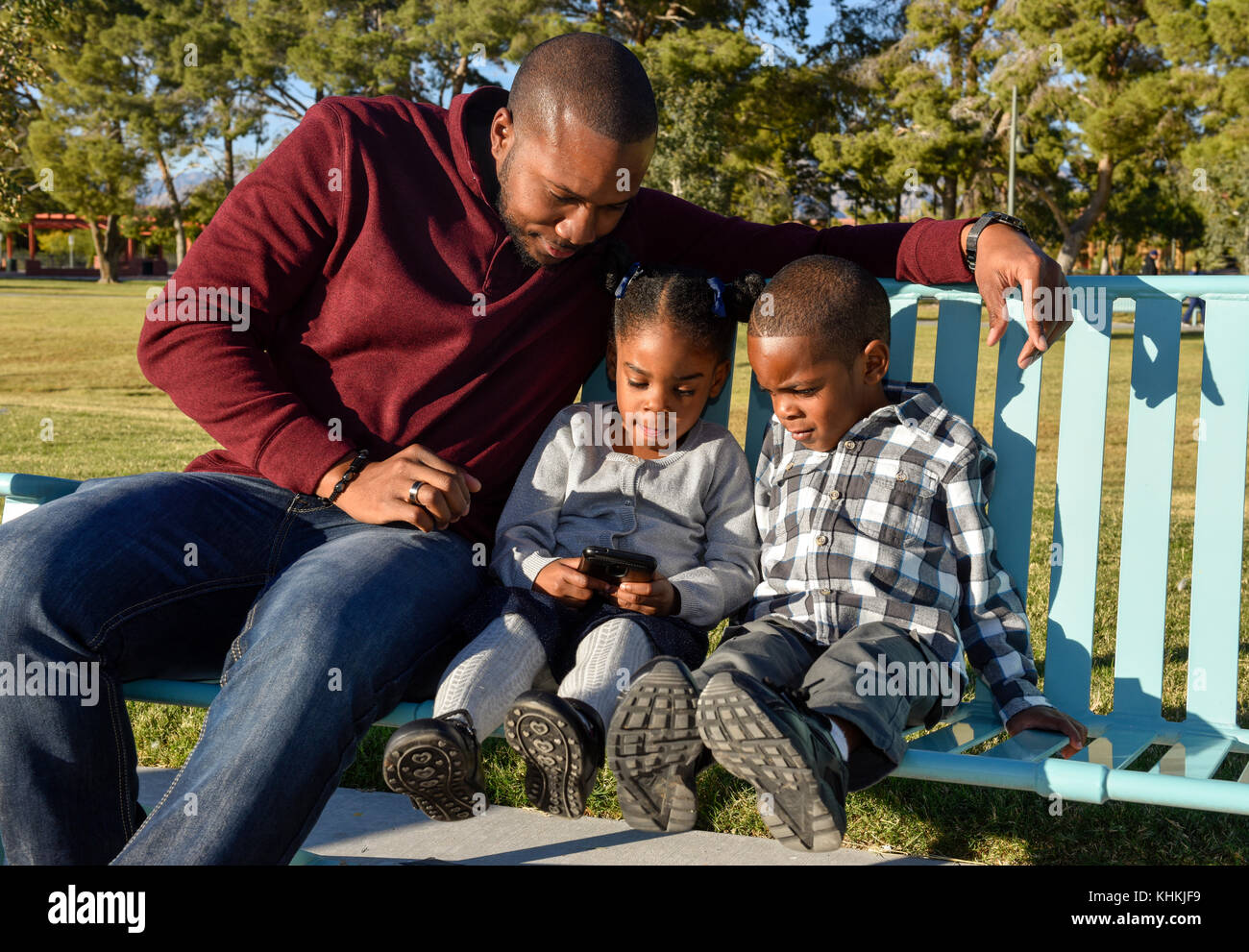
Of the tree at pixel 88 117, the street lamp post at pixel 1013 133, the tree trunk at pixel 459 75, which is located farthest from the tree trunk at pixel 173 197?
the street lamp post at pixel 1013 133

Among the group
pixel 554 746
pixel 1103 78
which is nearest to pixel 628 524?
pixel 554 746

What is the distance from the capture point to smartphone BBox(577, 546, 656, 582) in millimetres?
2469

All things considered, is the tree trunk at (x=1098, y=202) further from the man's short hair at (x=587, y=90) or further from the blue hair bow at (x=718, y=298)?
the man's short hair at (x=587, y=90)

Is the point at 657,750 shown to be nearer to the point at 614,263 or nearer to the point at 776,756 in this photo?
the point at 776,756

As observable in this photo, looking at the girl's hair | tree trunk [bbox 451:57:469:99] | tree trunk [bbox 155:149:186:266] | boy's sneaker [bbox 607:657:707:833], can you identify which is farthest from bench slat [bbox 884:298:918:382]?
tree trunk [bbox 155:149:186:266]

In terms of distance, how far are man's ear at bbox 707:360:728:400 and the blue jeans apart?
0.78 m

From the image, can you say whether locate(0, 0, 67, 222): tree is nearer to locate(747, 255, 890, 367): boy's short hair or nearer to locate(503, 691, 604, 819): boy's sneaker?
locate(747, 255, 890, 367): boy's short hair

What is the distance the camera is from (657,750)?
2.06 m

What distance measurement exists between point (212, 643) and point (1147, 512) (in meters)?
2.08
